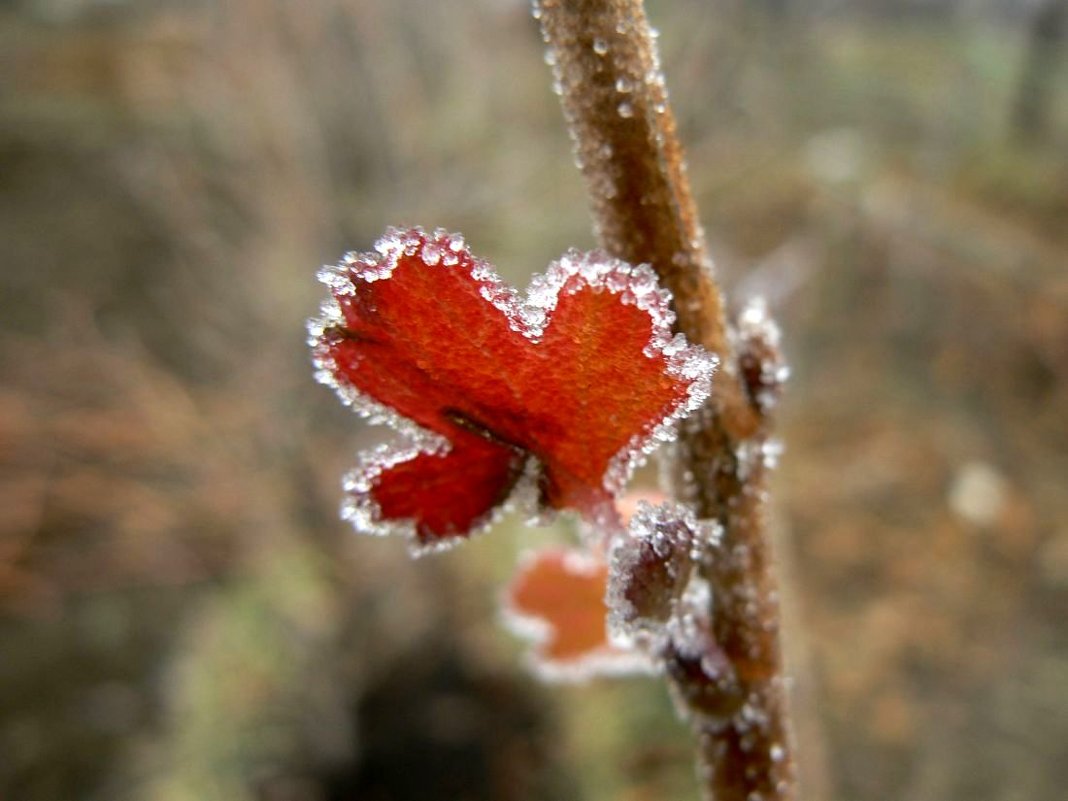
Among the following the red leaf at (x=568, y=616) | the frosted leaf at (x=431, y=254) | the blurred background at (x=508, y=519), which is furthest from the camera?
the blurred background at (x=508, y=519)

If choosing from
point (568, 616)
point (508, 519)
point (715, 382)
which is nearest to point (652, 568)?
point (715, 382)

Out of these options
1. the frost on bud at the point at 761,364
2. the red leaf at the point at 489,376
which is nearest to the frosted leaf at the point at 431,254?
the red leaf at the point at 489,376

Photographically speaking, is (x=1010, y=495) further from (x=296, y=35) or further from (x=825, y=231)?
(x=296, y=35)

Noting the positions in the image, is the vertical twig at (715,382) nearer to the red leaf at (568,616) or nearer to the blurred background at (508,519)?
the red leaf at (568,616)

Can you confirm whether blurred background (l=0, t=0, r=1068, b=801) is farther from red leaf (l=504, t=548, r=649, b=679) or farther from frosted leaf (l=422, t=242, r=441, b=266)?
frosted leaf (l=422, t=242, r=441, b=266)

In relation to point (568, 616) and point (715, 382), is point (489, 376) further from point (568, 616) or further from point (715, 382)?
point (568, 616)

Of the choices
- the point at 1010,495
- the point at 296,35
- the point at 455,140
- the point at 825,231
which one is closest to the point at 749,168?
the point at 825,231
